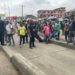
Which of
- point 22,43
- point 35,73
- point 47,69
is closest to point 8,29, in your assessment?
point 22,43

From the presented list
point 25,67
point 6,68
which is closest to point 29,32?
point 6,68

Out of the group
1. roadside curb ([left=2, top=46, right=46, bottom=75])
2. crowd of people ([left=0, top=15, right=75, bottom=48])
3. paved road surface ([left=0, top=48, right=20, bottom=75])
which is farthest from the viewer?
crowd of people ([left=0, top=15, right=75, bottom=48])

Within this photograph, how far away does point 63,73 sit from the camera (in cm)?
1144

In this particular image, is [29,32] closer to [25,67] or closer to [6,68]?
[6,68]

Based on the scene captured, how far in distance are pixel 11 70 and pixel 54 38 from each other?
1438 cm

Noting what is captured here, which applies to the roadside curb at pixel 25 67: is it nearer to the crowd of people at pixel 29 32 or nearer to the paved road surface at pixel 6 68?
the paved road surface at pixel 6 68

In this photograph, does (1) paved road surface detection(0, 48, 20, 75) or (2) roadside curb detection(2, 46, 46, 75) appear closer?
(2) roadside curb detection(2, 46, 46, 75)

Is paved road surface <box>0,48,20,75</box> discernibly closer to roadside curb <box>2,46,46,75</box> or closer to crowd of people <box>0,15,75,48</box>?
roadside curb <box>2,46,46,75</box>

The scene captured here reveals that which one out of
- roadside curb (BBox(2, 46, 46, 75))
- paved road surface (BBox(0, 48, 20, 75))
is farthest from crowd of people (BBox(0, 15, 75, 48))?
roadside curb (BBox(2, 46, 46, 75))

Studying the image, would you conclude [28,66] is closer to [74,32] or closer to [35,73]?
[35,73]

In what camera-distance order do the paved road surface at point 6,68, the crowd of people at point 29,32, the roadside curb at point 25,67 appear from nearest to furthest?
the roadside curb at point 25,67 < the paved road surface at point 6,68 < the crowd of people at point 29,32

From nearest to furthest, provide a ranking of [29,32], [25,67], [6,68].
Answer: [25,67] → [6,68] → [29,32]

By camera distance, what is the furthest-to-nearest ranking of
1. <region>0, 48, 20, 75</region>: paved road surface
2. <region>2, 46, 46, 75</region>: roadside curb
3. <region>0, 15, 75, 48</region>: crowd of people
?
<region>0, 15, 75, 48</region>: crowd of people, <region>0, 48, 20, 75</region>: paved road surface, <region>2, 46, 46, 75</region>: roadside curb

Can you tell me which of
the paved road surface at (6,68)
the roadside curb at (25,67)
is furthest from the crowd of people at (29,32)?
the roadside curb at (25,67)
